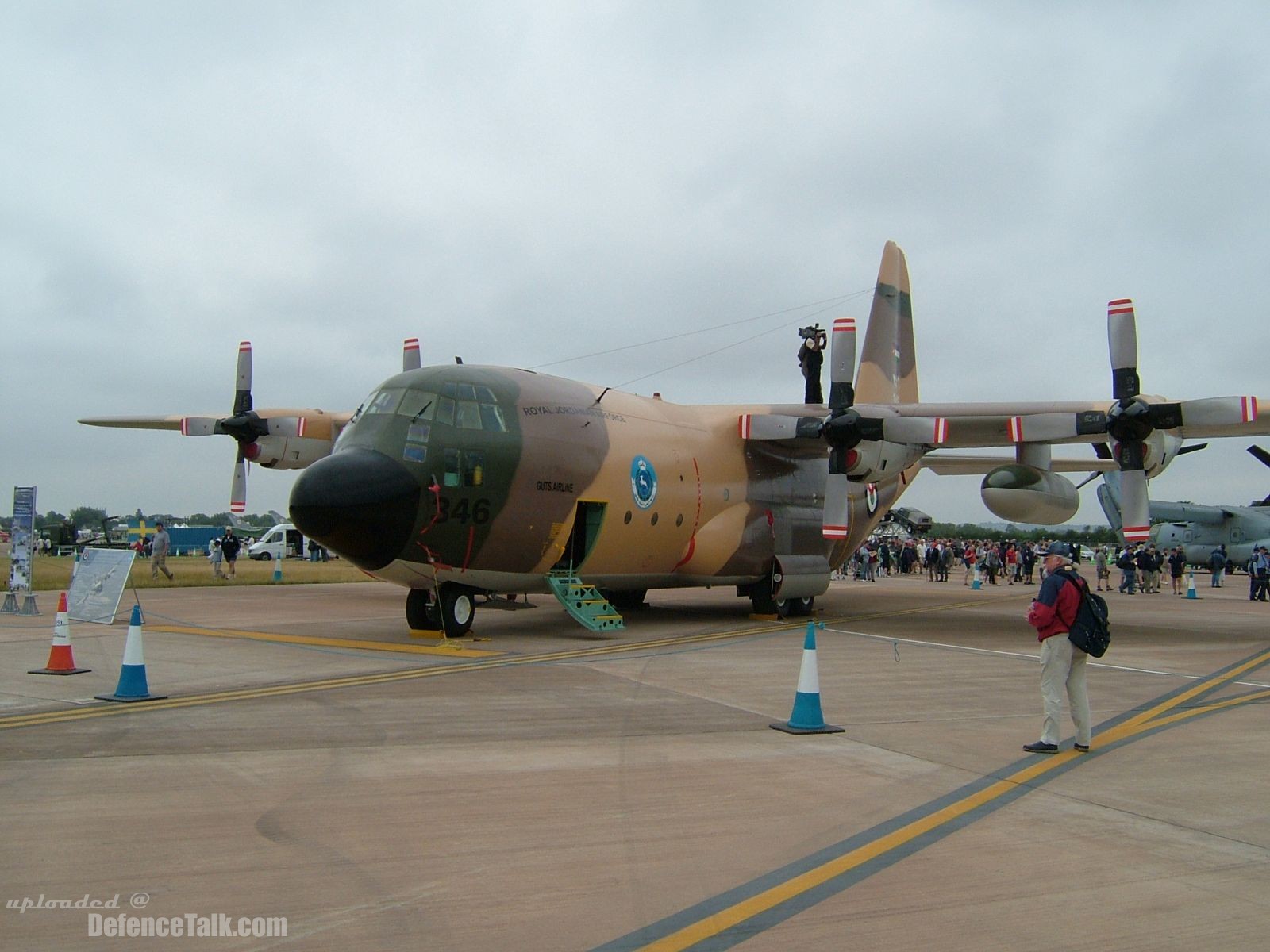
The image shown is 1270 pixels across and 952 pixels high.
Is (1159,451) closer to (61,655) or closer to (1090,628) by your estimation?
(1090,628)

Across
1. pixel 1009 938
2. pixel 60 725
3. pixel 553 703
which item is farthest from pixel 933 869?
pixel 60 725

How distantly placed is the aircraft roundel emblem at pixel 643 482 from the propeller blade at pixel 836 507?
3480 mm

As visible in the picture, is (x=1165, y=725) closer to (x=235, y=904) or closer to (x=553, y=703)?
(x=553, y=703)

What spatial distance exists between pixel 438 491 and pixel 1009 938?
10689mm

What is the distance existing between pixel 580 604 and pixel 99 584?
25.6 ft

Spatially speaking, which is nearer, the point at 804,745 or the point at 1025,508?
the point at 804,745

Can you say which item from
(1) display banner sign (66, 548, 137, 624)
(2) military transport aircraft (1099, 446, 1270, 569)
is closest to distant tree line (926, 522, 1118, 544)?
(2) military transport aircraft (1099, 446, 1270, 569)

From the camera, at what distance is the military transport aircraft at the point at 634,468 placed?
45.4 ft

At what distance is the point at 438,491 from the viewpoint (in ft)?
45.2

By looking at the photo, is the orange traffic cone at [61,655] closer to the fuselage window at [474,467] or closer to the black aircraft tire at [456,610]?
the black aircraft tire at [456,610]

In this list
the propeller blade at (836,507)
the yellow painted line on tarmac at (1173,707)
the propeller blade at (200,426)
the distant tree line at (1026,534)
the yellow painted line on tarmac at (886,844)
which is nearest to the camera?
the yellow painted line on tarmac at (886,844)

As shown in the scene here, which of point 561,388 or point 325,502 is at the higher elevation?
point 561,388

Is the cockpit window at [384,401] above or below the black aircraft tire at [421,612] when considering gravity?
above

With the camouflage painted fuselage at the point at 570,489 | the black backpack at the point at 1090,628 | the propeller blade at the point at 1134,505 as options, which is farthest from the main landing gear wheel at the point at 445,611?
the propeller blade at the point at 1134,505
